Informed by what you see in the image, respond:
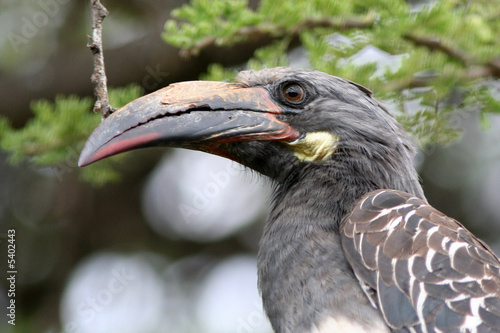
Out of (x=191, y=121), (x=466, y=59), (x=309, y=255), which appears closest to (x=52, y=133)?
(x=191, y=121)

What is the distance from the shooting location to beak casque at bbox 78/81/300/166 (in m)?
3.10

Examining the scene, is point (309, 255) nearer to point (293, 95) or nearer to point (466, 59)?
point (293, 95)

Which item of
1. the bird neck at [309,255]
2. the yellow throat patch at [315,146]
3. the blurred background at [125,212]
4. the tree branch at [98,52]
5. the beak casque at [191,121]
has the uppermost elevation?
the tree branch at [98,52]

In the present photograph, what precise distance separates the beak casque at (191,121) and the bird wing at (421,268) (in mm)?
712

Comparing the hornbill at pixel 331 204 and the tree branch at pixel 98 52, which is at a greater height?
the tree branch at pixel 98 52

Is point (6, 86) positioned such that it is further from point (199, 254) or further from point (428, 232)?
point (428, 232)

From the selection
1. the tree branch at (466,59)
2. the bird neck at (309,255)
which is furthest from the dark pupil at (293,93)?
the tree branch at (466,59)

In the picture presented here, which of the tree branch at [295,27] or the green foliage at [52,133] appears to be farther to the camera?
the green foliage at [52,133]

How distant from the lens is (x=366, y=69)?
433 cm

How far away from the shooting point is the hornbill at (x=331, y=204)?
107 inches

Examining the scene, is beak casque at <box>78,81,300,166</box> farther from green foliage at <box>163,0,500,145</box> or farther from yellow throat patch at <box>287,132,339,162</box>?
green foliage at <box>163,0,500,145</box>

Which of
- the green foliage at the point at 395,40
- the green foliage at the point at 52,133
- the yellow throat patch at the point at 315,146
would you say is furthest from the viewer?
the green foliage at the point at 52,133

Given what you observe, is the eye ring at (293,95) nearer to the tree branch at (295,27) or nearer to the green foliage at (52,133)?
the tree branch at (295,27)

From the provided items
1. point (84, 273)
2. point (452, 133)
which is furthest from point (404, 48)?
point (84, 273)
